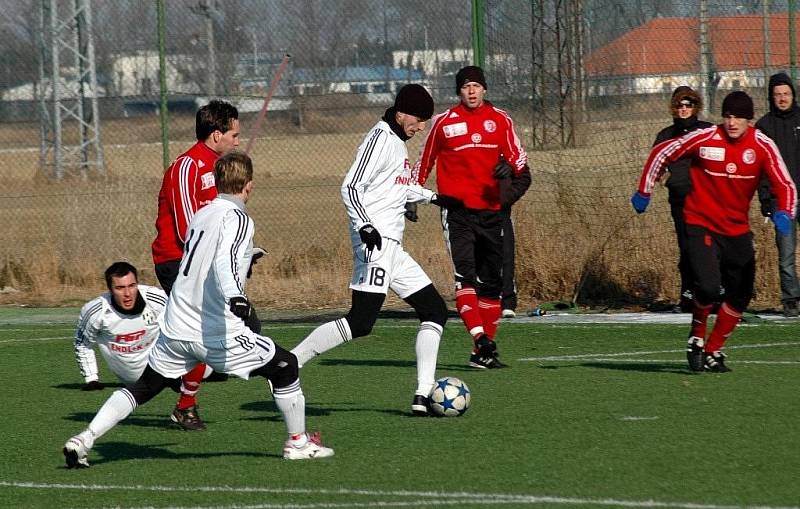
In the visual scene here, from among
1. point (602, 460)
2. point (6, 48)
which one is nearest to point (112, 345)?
point (602, 460)

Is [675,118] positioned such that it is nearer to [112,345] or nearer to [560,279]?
[560,279]

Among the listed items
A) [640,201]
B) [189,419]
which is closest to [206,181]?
[189,419]

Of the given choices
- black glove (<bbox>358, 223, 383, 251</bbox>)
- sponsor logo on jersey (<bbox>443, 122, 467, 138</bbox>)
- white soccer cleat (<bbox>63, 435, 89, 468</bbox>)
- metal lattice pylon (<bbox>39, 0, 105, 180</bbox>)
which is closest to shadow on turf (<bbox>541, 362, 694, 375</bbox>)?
sponsor logo on jersey (<bbox>443, 122, 467, 138</bbox>)

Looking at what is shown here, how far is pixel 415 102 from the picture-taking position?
354 inches

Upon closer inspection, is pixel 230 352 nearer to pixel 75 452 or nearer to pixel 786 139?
pixel 75 452

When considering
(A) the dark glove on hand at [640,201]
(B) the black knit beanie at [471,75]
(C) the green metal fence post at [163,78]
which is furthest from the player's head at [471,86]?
(C) the green metal fence post at [163,78]

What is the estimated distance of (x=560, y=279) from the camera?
1511 centimetres

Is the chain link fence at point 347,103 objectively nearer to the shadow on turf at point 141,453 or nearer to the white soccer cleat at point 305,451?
the shadow on turf at point 141,453

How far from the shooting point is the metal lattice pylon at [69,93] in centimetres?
2105

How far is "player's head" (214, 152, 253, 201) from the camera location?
7496mm

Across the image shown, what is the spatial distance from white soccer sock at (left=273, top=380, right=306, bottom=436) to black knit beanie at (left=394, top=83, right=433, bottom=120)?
7.48 ft

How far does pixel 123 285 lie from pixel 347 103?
8.96 metres

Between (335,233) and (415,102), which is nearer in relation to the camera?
(415,102)

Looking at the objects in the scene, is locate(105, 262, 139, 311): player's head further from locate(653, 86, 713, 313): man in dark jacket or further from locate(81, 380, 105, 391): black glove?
locate(653, 86, 713, 313): man in dark jacket
